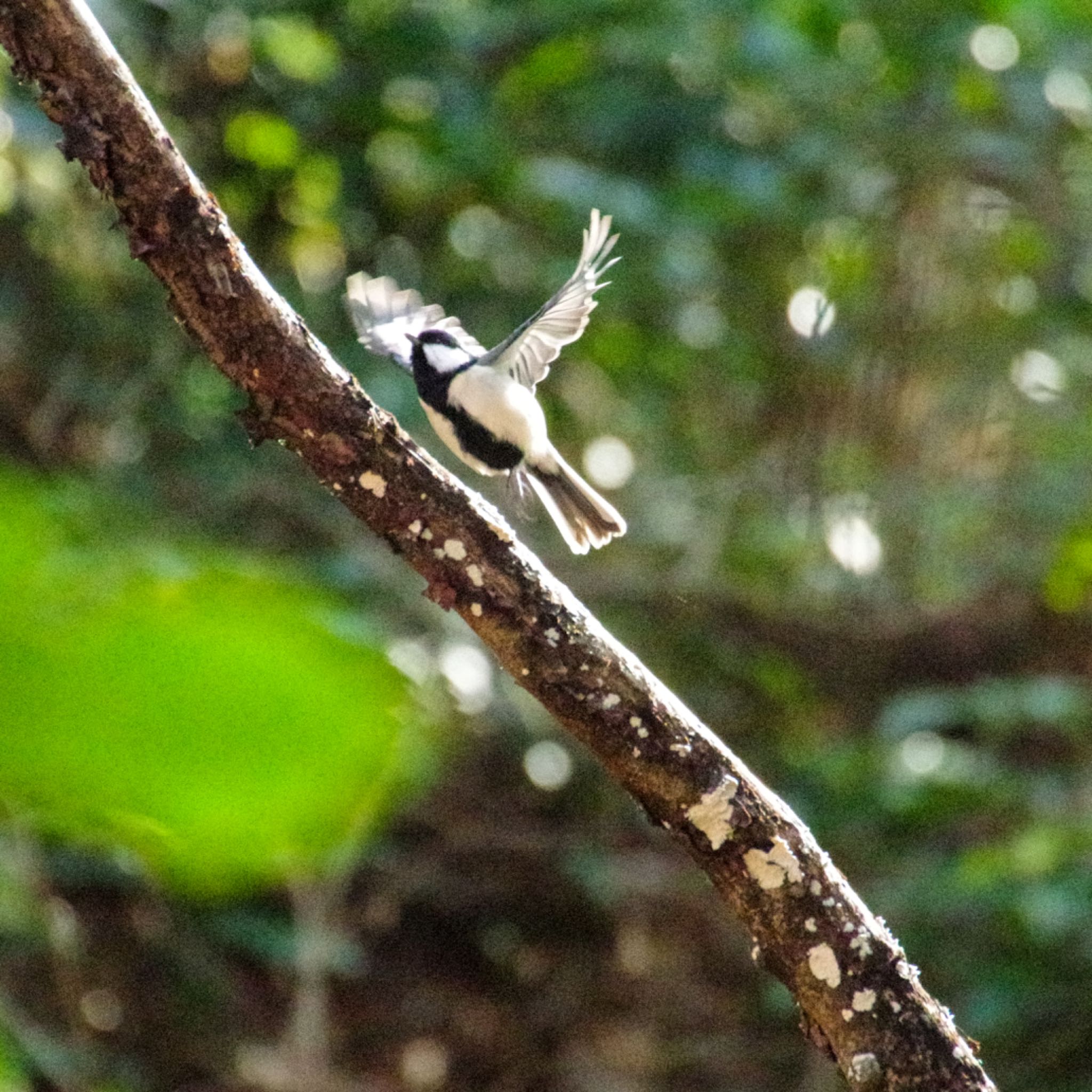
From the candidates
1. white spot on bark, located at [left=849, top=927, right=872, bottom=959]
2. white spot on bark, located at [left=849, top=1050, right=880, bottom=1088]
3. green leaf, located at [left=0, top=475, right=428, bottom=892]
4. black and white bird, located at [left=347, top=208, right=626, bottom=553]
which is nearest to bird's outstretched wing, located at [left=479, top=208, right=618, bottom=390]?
black and white bird, located at [left=347, top=208, right=626, bottom=553]

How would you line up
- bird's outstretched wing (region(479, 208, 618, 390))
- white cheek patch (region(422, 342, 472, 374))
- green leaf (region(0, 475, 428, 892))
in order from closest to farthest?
green leaf (region(0, 475, 428, 892)) < bird's outstretched wing (region(479, 208, 618, 390)) < white cheek patch (region(422, 342, 472, 374))

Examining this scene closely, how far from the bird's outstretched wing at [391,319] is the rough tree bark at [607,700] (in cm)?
124

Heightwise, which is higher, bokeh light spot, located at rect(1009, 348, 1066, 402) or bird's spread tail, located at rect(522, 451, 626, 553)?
bokeh light spot, located at rect(1009, 348, 1066, 402)

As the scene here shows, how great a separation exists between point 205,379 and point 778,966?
9.86 ft

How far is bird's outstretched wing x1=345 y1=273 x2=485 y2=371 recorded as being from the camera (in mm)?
3045

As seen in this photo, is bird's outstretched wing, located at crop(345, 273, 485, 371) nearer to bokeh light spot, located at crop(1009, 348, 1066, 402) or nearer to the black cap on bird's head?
the black cap on bird's head

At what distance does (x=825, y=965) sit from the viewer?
1.78 m

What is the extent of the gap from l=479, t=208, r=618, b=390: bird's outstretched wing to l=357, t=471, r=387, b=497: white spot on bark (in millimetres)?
687

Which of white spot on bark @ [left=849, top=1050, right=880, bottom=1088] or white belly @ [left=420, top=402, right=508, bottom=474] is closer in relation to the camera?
white spot on bark @ [left=849, top=1050, right=880, bottom=1088]

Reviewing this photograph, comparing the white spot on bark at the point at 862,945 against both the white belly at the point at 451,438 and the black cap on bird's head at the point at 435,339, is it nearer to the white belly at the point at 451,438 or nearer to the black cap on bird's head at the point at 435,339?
the white belly at the point at 451,438

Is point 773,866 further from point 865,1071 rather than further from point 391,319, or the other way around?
point 391,319

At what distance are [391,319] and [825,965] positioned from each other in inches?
74.8

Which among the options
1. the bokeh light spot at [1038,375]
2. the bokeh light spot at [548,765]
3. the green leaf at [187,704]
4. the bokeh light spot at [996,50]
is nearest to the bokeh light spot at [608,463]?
the bokeh light spot at [548,765]

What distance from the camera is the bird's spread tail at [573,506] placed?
2.94m
